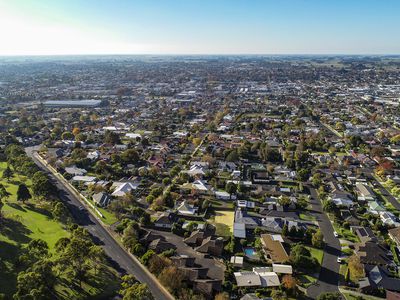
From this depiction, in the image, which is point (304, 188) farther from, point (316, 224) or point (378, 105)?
point (378, 105)

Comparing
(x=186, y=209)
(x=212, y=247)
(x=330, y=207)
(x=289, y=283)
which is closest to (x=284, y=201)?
(x=330, y=207)

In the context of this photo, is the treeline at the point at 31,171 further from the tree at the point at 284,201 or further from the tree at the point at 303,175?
the tree at the point at 303,175

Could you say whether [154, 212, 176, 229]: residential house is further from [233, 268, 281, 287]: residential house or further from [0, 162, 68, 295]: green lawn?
[233, 268, 281, 287]: residential house

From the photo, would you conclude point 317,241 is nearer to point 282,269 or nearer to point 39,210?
point 282,269

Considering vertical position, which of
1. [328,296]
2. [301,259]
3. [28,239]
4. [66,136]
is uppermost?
[328,296]

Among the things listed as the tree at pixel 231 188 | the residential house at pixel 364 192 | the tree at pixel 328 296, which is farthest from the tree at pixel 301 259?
the residential house at pixel 364 192

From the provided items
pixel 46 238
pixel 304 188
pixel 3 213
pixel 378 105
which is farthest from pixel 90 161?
pixel 378 105
